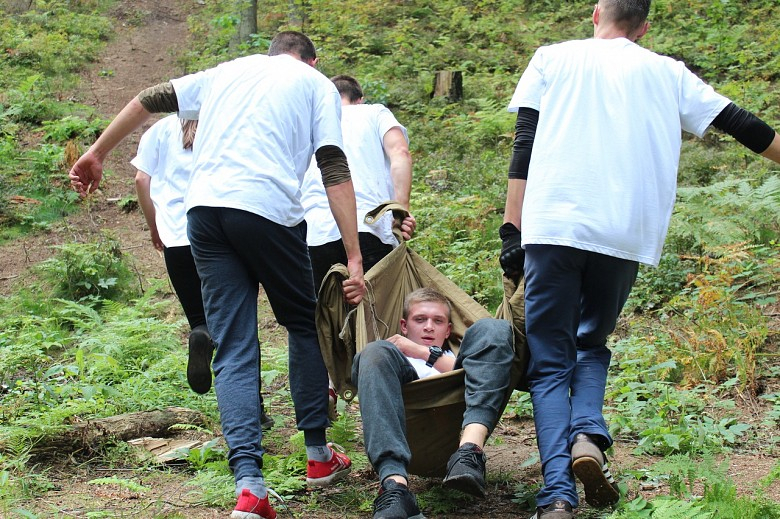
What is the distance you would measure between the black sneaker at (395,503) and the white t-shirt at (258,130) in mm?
1294

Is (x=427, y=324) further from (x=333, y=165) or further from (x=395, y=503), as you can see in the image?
(x=395, y=503)

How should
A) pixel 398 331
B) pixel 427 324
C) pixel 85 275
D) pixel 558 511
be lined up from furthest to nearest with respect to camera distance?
pixel 85 275, pixel 398 331, pixel 427 324, pixel 558 511

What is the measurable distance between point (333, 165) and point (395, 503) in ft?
5.28

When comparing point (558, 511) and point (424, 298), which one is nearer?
point (558, 511)

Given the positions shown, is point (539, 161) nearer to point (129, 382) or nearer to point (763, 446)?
point (763, 446)

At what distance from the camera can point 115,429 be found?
456 centimetres

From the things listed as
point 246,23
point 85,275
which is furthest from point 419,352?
point 246,23

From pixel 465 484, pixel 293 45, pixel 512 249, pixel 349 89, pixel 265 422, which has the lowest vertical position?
pixel 265 422

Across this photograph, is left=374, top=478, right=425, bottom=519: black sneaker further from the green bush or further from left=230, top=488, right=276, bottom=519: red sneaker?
the green bush

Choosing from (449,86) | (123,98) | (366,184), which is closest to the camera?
(366,184)

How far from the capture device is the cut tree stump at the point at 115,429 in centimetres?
429

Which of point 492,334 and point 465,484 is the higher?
point 492,334

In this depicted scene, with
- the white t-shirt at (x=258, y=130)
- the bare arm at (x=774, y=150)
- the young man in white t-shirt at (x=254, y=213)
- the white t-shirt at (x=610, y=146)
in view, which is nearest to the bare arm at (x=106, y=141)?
the young man in white t-shirt at (x=254, y=213)

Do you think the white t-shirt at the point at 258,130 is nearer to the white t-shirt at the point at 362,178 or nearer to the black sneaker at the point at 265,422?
the white t-shirt at the point at 362,178
